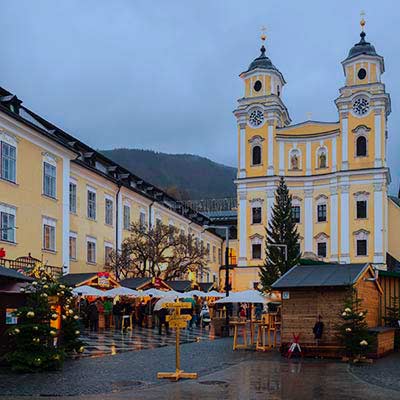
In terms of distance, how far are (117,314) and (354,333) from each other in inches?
774

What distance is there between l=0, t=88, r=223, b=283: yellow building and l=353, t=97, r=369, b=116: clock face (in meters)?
28.1

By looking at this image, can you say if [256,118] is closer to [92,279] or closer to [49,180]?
[49,180]

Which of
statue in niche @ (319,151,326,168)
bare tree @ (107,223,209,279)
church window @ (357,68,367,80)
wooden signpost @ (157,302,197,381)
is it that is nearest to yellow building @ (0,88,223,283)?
bare tree @ (107,223,209,279)

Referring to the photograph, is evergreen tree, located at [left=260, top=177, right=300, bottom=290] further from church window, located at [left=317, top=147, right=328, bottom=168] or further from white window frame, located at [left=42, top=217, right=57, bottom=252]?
white window frame, located at [left=42, top=217, right=57, bottom=252]

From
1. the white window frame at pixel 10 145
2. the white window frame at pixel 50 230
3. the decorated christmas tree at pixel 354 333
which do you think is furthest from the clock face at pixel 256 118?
the decorated christmas tree at pixel 354 333

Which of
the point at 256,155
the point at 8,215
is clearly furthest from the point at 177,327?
the point at 256,155

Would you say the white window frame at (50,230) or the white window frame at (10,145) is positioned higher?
the white window frame at (10,145)

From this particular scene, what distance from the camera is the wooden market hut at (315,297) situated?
22.3 m

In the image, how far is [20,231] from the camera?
3428cm

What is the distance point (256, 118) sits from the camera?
250 ft

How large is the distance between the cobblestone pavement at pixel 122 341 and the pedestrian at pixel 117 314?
1.62m

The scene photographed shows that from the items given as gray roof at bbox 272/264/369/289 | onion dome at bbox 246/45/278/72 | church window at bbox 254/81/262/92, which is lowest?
gray roof at bbox 272/264/369/289

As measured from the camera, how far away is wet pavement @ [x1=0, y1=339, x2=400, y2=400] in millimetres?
14023

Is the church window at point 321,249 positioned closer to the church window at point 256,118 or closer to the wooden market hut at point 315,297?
the church window at point 256,118
